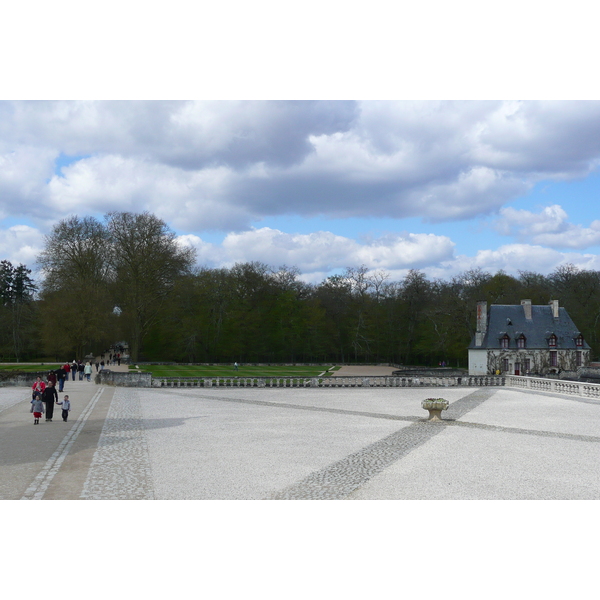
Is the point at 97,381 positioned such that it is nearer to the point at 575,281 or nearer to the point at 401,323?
the point at 401,323

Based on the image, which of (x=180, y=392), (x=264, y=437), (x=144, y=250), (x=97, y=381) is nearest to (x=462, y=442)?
(x=264, y=437)

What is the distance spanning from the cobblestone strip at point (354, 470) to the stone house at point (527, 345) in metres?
41.5

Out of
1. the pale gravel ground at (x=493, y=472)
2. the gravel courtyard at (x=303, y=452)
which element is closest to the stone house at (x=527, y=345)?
the gravel courtyard at (x=303, y=452)

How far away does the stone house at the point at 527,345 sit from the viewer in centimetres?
5553

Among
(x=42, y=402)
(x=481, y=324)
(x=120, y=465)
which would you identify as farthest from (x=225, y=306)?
(x=120, y=465)

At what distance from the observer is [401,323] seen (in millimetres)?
76125

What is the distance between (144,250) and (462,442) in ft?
163

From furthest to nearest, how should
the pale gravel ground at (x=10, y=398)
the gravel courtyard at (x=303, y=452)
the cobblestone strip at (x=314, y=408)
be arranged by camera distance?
1. the pale gravel ground at (x=10, y=398)
2. the cobblestone strip at (x=314, y=408)
3. the gravel courtyard at (x=303, y=452)

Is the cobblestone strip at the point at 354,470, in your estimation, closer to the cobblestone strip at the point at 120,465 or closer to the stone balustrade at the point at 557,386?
the cobblestone strip at the point at 120,465

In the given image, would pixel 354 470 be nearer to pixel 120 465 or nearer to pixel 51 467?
pixel 120 465

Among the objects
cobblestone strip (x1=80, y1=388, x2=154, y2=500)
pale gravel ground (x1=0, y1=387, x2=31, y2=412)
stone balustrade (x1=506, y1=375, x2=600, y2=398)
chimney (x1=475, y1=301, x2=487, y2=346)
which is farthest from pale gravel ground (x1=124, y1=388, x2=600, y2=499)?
chimney (x1=475, y1=301, x2=487, y2=346)

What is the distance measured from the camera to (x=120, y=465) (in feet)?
40.1

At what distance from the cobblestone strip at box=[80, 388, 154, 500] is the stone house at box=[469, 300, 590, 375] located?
43.5 metres

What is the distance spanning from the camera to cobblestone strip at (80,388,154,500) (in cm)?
1002
